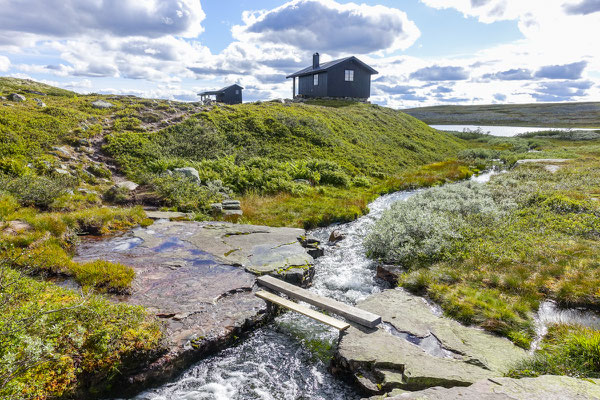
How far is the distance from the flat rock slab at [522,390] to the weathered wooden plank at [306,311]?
2.23m

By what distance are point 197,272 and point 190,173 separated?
10.7 meters

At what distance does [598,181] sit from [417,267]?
18100mm

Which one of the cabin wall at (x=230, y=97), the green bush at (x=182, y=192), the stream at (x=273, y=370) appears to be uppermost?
the cabin wall at (x=230, y=97)

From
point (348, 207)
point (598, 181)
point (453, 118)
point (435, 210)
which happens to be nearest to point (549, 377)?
point (435, 210)

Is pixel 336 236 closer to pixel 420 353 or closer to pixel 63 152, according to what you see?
pixel 420 353

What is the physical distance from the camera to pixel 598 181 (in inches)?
804

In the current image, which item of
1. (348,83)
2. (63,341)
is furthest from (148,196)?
(348,83)

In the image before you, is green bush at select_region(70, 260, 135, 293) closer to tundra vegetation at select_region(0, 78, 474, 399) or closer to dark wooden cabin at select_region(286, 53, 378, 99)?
tundra vegetation at select_region(0, 78, 474, 399)

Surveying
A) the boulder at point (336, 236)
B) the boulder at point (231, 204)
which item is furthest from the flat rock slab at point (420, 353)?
the boulder at point (231, 204)

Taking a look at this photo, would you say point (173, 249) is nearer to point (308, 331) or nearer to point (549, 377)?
point (308, 331)

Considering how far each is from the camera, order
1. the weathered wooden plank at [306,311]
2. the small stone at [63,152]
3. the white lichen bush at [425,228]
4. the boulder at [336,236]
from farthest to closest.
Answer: the small stone at [63,152] < the boulder at [336,236] < the white lichen bush at [425,228] < the weathered wooden plank at [306,311]

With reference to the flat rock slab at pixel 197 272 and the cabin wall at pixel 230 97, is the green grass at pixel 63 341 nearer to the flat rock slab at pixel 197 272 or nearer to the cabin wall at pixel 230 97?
the flat rock slab at pixel 197 272

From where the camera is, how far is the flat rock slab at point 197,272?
6672mm

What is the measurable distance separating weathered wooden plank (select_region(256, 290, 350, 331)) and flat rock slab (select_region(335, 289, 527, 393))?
0.27 m
